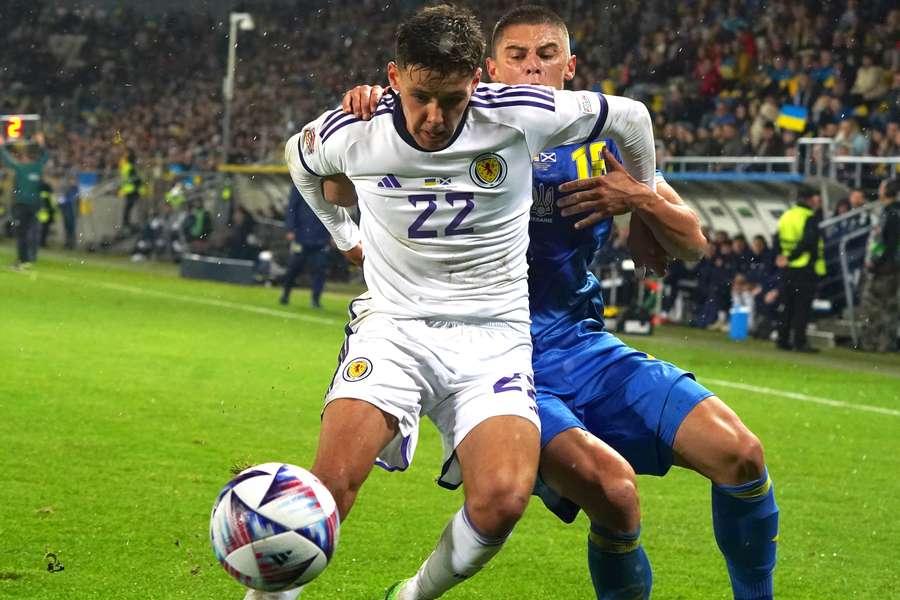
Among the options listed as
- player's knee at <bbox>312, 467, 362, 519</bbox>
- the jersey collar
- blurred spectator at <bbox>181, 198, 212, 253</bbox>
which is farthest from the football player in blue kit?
blurred spectator at <bbox>181, 198, 212, 253</bbox>

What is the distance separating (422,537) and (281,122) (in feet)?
97.5

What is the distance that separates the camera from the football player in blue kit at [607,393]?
4336 mm

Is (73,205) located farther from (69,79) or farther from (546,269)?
(546,269)

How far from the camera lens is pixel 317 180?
4.70 metres

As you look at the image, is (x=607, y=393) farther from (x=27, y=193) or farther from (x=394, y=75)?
(x=27, y=193)

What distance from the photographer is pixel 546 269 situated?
4773 millimetres

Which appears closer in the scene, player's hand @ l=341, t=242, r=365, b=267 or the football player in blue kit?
the football player in blue kit

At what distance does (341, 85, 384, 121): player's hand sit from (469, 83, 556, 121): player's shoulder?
1.03ft

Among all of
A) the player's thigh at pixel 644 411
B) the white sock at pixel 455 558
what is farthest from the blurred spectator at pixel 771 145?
the white sock at pixel 455 558

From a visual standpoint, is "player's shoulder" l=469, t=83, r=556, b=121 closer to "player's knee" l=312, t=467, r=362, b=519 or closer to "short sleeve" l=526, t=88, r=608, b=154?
"short sleeve" l=526, t=88, r=608, b=154

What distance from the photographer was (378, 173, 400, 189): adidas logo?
4.29 metres

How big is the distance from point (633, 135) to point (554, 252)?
0.52m

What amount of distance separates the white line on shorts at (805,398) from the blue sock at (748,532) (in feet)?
21.4

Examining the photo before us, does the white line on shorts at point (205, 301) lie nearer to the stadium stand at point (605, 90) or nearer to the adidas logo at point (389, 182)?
the stadium stand at point (605, 90)
